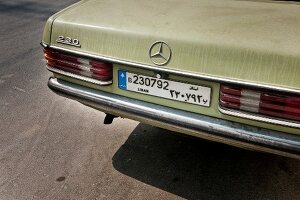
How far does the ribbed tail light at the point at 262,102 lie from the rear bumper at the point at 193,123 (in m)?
0.11

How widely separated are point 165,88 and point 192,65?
0.26m

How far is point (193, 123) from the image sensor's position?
2.33m

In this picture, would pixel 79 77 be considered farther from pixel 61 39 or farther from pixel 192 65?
pixel 192 65

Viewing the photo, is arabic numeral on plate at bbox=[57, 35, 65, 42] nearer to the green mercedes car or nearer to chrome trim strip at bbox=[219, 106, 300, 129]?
the green mercedes car

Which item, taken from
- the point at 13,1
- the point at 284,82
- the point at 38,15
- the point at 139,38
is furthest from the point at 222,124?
the point at 13,1

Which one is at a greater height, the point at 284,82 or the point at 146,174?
the point at 284,82

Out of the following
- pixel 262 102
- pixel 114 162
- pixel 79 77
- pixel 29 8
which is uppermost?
pixel 262 102

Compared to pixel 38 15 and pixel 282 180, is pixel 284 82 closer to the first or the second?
pixel 282 180

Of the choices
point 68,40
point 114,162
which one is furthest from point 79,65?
point 114,162

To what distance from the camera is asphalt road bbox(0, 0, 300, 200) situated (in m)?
2.84

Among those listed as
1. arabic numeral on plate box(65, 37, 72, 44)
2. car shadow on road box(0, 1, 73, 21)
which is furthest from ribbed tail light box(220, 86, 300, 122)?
car shadow on road box(0, 1, 73, 21)

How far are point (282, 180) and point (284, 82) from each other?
3.94ft

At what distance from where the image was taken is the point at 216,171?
3039mm

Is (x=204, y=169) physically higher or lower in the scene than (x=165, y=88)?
lower
